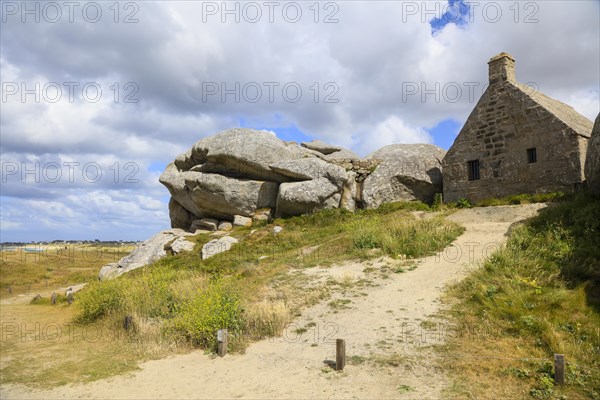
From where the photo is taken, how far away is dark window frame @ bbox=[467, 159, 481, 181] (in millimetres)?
22969

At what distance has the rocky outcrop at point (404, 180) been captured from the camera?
83.5 feet

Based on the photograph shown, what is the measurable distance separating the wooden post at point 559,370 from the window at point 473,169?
17.1 metres

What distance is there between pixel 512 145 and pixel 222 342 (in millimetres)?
19132

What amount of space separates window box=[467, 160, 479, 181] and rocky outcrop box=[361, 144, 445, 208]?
8.68 feet

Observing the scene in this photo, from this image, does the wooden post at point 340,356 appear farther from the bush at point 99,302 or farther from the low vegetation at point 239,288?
the bush at point 99,302

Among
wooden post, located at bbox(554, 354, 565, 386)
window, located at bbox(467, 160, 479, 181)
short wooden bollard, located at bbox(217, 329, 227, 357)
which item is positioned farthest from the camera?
window, located at bbox(467, 160, 479, 181)

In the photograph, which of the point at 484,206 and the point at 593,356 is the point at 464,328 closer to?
the point at 593,356

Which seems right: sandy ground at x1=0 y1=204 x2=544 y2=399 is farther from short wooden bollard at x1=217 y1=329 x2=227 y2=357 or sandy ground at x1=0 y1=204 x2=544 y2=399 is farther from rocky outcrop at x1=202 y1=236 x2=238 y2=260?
rocky outcrop at x1=202 y1=236 x2=238 y2=260

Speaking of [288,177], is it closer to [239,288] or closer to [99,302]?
[239,288]

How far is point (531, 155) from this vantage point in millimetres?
20906

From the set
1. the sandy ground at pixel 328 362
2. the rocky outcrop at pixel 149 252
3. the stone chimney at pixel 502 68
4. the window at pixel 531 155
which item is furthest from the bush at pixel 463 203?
the rocky outcrop at pixel 149 252

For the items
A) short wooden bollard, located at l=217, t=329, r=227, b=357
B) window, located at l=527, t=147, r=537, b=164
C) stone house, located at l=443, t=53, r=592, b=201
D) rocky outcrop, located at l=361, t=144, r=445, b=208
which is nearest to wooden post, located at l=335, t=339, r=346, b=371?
short wooden bollard, located at l=217, t=329, r=227, b=357

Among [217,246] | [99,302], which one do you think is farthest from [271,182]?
[99,302]

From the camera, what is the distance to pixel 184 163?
3219cm
